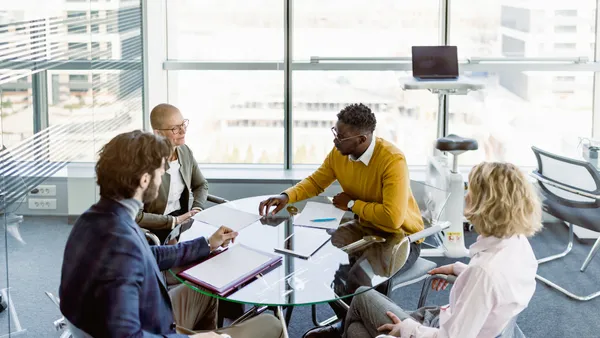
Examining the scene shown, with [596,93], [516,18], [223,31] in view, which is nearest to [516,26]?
[516,18]

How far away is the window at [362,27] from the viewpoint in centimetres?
589

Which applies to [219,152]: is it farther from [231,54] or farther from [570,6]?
[570,6]

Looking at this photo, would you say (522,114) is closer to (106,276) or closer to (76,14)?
(76,14)

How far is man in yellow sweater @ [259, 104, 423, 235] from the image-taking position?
3373 millimetres

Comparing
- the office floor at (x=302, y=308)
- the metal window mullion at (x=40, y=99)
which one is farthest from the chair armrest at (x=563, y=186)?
the metal window mullion at (x=40, y=99)

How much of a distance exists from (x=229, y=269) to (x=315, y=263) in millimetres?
347

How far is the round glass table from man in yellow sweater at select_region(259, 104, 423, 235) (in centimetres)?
7

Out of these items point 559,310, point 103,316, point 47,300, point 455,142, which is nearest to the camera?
point 103,316

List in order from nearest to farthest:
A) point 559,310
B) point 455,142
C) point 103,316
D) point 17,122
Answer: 1. point 103,316
2. point 17,122
3. point 559,310
4. point 455,142

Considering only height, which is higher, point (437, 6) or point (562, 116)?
point (437, 6)

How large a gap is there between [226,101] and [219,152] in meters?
0.43

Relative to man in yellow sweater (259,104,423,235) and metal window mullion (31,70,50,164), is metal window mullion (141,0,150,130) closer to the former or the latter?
metal window mullion (31,70,50,164)

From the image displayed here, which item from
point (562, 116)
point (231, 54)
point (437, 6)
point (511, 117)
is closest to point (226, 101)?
point (231, 54)

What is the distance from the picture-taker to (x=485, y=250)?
2463 millimetres
